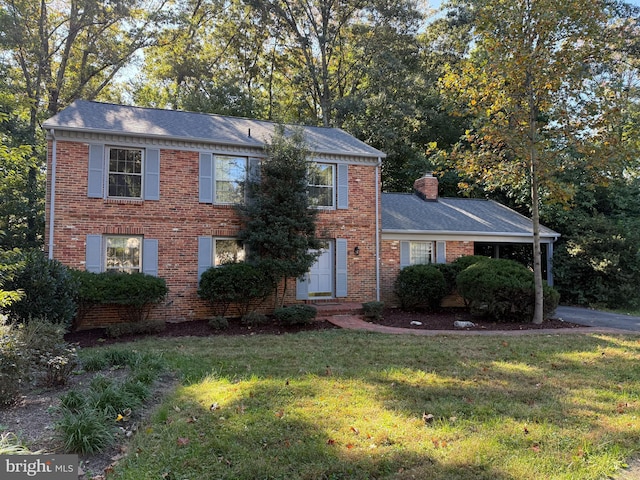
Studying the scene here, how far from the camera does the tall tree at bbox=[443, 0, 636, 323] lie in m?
9.49

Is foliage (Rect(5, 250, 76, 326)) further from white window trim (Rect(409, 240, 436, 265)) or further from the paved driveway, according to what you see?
the paved driveway

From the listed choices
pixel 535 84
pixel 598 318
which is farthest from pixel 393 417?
pixel 598 318

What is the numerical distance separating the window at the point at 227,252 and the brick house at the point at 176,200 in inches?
1.1

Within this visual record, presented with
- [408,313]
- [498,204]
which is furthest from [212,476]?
[498,204]

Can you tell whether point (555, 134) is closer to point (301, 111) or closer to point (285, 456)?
point (285, 456)

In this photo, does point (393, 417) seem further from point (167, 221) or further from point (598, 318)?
point (598, 318)

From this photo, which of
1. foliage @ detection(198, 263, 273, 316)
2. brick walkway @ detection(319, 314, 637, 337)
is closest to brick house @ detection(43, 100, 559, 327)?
foliage @ detection(198, 263, 273, 316)

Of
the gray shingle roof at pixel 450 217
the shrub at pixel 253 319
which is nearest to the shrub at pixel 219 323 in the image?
the shrub at pixel 253 319

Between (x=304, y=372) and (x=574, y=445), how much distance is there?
3.20 m

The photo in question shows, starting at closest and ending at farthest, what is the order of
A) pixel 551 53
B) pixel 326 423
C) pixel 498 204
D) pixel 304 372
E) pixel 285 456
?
pixel 285 456 → pixel 326 423 → pixel 304 372 → pixel 551 53 → pixel 498 204

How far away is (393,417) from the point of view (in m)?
3.90

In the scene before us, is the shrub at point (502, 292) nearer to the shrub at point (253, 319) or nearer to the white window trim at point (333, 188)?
the white window trim at point (333, 188)

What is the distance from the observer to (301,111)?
2641cm

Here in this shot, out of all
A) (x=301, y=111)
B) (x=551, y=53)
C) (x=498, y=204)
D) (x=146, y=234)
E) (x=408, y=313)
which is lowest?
(x=408, y=313)
